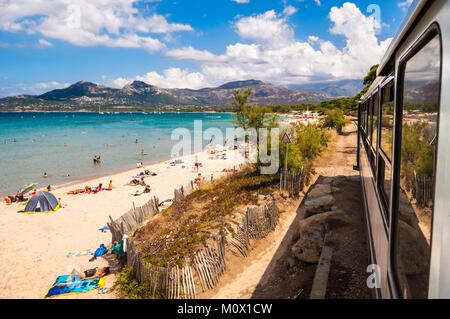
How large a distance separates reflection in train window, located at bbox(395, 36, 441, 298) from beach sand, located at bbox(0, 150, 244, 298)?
7.87m

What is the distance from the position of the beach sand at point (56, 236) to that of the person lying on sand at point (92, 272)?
0.69ft

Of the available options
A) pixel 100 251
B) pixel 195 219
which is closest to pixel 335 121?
pixel 195 219

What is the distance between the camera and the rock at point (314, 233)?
780 cm

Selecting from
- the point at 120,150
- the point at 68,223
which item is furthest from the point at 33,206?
the point at 120,150

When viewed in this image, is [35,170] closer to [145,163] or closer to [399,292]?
[145,163]

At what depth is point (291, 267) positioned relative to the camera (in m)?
7.94

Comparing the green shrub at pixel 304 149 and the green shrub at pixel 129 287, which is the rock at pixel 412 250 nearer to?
the green shrub at pixel 129 287

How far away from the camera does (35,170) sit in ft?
111

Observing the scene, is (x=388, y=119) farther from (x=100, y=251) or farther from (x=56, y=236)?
(x=56, y=236)

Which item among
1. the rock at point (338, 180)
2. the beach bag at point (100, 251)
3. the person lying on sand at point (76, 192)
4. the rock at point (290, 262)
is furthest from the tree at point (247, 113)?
the rock at point (290, 262)

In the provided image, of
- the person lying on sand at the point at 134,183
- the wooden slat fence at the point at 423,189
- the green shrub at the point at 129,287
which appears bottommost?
the person lying on sand at the point at 134,183

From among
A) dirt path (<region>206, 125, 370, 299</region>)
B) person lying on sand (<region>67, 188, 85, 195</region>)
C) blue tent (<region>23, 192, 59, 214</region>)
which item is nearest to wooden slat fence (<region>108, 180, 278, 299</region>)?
dirt path (<region>206, 125, 370, 299</region>)

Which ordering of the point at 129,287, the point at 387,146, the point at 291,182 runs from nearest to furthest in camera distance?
the point at 387,146, the point at 129,287, the point at 291,182

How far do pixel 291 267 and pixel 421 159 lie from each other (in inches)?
249
